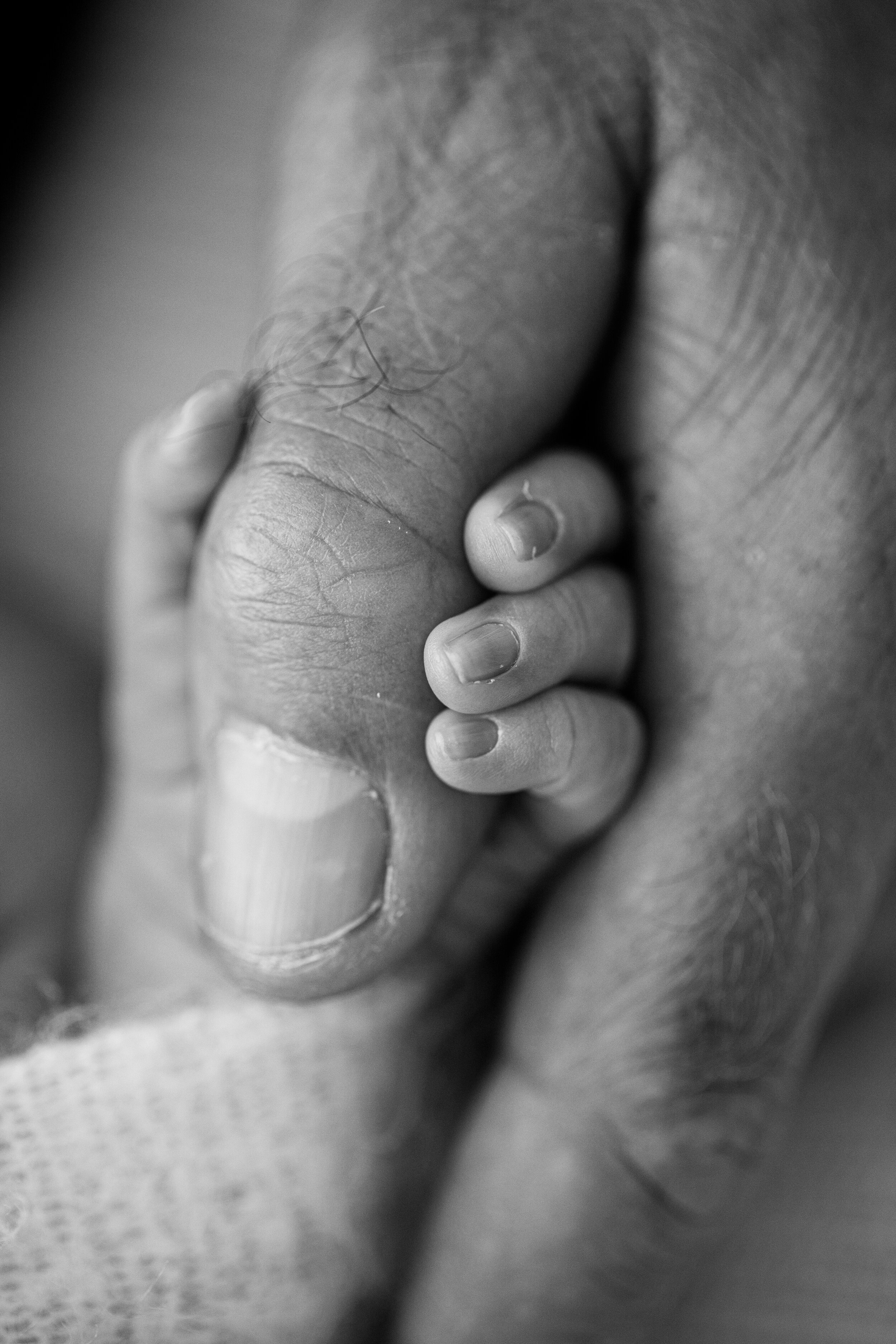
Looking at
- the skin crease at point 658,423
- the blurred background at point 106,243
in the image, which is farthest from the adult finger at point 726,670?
the blurred background at point 106,243

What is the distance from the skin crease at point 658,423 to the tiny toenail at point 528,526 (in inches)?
0.9

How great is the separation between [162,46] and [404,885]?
70 centimetres

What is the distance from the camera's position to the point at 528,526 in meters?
0.50

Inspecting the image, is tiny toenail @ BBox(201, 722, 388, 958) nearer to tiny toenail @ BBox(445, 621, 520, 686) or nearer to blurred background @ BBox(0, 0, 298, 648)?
tiny toenail @ BBox(445, 621, 520, 686)

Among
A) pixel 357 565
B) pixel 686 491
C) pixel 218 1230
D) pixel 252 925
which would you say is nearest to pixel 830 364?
pixel 686 491

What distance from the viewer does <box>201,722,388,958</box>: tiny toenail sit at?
19.7 inches

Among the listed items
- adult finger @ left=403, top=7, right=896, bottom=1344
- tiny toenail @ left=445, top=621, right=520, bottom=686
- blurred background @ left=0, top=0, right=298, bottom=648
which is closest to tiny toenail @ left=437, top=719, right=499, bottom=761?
tiny toenail @ left=445, top=621, right=520, bottom=686

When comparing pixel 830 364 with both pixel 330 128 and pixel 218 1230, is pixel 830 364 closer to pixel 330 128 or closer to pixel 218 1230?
pixel 330 128

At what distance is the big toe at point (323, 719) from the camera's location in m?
0.48

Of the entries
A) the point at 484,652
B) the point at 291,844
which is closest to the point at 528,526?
the point at 484,652

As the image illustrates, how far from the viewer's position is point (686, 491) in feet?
1.89

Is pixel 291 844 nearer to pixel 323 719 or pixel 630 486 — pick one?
pixel 323 719

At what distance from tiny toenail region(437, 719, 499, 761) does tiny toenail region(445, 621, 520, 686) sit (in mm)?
18

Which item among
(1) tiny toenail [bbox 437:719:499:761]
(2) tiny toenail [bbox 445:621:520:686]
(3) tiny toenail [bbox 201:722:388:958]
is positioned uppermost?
(2) tiny toenail [bbox 445:621:520:686]
